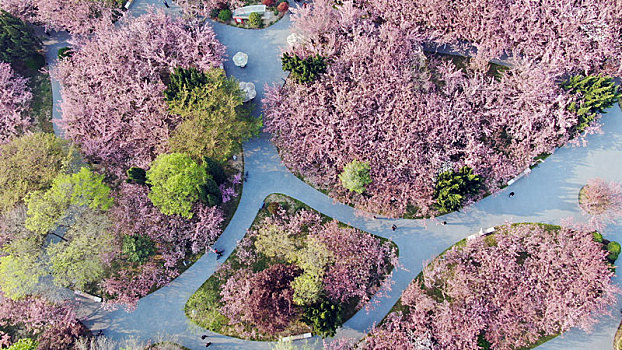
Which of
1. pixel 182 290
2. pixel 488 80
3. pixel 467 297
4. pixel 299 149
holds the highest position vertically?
pixel 488 80

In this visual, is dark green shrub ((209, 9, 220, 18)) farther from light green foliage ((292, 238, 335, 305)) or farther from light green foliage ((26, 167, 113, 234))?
light green foliage ((292, 238, 335, 305))

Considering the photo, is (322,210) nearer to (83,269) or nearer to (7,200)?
(83,269)

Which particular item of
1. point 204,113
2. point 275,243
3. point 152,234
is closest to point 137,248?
point 152,234

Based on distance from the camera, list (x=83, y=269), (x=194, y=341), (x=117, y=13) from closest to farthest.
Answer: (x=83, y=269), (x=194, y=341), (x=117, y=13)

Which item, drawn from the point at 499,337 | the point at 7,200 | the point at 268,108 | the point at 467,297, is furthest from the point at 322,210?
the point at 7,200

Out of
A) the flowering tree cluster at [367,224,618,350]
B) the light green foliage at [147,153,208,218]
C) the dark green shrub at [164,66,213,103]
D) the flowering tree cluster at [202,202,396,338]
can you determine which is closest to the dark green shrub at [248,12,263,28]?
the dark green shrub at [164,66,213,103]

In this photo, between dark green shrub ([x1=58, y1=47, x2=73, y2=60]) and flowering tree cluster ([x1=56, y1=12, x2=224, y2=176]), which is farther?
dark green shrub ([x1=58, y1=47, x2=73, y2=60])
